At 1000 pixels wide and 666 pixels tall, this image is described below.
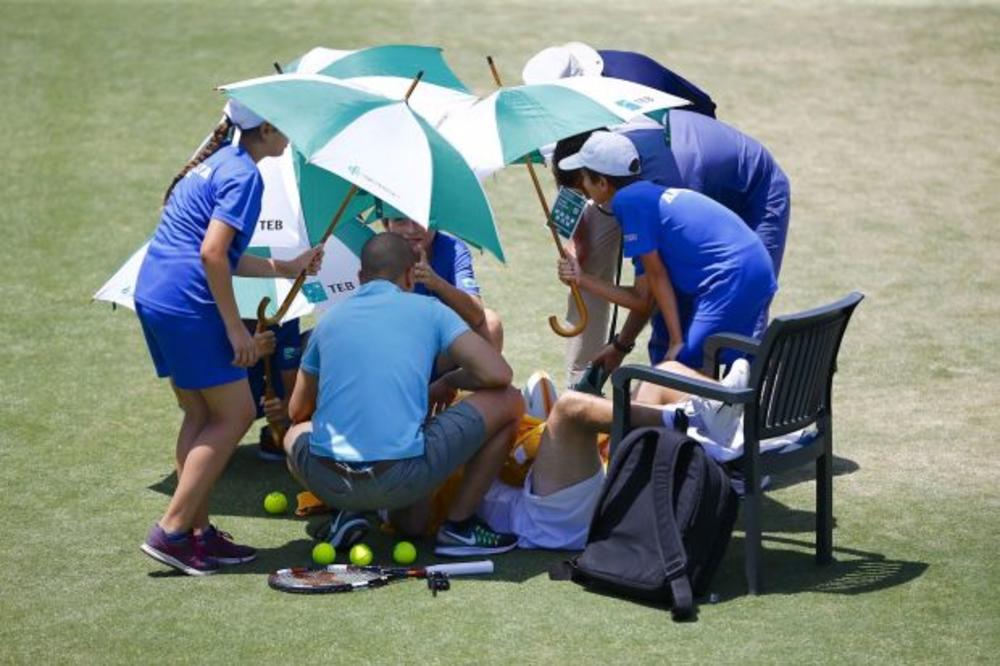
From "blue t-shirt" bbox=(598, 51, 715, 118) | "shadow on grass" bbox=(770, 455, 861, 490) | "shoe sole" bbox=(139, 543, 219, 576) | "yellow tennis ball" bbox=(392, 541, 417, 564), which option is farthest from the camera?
Answer: "blue t-shirt" bbox=(598, 51, 715, 118)

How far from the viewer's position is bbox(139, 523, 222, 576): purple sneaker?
6.39m

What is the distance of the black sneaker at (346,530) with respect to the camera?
6695mm

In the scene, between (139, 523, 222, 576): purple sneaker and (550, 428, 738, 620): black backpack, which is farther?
(139, 523, 222, 576): purple sneaker

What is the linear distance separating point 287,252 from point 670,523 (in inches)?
103

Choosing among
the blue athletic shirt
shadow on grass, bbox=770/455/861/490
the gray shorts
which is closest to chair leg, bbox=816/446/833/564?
the blue athletic shirt

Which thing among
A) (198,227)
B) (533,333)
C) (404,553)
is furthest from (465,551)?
(533,333)

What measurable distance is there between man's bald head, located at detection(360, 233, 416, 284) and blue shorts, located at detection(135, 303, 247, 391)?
61 centimetres

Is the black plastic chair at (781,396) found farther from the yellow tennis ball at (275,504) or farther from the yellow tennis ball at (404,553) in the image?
the yellow tennis ball at (275,504)

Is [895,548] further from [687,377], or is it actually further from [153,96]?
[153,96]

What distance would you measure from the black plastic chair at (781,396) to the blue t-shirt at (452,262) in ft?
4.60

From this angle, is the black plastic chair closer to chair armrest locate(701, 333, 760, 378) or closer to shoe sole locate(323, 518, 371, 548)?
chair armrest locate(701, 333, 760, 378)

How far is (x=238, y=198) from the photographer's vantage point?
6.30 meters

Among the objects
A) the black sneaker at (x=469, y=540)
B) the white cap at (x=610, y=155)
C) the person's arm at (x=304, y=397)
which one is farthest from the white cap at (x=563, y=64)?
the black sneaker at (x=469, y=540)

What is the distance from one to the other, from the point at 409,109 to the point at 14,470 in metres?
2.54
